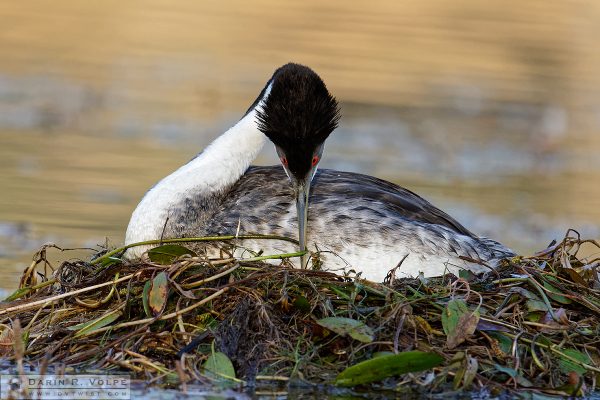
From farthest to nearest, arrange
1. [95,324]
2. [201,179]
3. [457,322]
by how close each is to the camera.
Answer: [201,179]
[95,324]
[457,322]

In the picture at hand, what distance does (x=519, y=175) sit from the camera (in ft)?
39.8

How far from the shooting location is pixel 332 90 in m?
15.1

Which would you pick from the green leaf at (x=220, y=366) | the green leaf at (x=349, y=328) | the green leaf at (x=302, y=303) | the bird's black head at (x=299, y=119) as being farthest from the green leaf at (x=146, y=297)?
the bird's black head at (x=299, y=119)

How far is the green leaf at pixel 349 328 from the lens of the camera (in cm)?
566

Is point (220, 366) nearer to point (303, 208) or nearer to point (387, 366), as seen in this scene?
point (387, 366)

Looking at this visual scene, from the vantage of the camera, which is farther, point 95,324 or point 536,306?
point 536,306

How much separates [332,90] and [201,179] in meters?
7.86

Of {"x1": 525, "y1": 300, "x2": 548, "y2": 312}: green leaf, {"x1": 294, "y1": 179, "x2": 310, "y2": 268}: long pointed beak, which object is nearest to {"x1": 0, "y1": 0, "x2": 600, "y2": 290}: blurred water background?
{"x1": 294, "y1": 179, "x2": 310, "y2": 268}: long pointed beak

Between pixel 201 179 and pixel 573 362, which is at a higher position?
pixel 201 179

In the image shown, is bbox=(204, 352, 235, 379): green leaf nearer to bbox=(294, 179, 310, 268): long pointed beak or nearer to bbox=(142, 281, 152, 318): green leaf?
bbox=(142, 281, 152, 318): green leaf

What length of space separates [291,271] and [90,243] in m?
2.91

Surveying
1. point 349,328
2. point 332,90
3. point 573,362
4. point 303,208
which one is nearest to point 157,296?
point 349,328

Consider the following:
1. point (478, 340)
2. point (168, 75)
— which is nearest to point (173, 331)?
point (478, 340)

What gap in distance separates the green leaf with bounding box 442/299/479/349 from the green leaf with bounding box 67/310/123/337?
1.61 m
